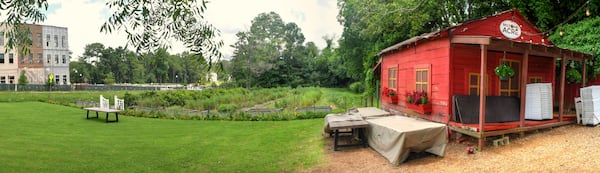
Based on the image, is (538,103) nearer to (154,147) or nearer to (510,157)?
(510,157)

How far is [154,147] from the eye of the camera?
27.7ft

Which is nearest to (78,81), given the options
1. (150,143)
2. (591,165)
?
(150,143)

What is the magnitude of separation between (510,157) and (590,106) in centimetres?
453

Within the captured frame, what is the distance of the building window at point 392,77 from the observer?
36.6 feet

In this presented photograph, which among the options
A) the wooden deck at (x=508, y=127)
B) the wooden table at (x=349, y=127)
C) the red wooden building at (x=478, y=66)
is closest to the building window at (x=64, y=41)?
the red wooden building at (x=478, y=66)

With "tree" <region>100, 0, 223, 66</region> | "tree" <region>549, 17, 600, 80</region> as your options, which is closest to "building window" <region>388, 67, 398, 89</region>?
"tree" <region>549, 17, 600, 80</region>

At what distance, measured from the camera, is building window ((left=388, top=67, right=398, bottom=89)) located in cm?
1115

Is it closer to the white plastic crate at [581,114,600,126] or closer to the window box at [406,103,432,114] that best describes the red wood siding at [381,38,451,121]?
the window box at [406,103,432,114]

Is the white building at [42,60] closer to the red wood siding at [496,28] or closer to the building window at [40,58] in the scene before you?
the building window at [40,58]

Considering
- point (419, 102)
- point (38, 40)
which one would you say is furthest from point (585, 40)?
point (38, 40)

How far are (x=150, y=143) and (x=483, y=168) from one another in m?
8.33

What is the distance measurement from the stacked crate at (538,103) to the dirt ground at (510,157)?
0.58 metres

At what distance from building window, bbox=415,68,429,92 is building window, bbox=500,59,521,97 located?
2.07 meters

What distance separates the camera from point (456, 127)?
7.44 m
